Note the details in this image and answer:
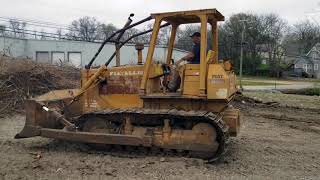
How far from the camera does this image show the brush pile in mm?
14188

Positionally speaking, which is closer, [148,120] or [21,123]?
[148,120]

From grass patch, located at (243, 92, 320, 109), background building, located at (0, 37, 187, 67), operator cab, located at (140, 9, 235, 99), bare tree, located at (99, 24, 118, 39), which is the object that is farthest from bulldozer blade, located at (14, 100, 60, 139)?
bare tree, located at (99, 24, 118, 39)

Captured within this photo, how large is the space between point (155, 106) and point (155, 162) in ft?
3.61

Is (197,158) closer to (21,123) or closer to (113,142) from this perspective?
(113,142)

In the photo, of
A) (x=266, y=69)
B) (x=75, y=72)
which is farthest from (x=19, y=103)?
(x=266, y=69)

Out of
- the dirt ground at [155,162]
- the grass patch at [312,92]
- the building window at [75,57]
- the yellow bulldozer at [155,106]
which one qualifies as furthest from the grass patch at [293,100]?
the building window at [75,57]

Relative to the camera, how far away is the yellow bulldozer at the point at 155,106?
755 cm

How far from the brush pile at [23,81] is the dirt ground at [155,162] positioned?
3.92m

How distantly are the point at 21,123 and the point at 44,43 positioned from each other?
2874 cm

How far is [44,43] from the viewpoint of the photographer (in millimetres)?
39625

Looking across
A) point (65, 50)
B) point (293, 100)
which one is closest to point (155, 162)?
point (293, 100)

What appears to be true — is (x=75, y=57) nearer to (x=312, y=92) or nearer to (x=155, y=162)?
(x=312, y=92)

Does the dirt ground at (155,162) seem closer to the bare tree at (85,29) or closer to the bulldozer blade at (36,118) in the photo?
the bulldozer blade at (36,118)

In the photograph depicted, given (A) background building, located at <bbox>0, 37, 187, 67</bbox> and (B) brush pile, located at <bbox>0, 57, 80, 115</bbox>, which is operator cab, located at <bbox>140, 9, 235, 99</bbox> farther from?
(A) background building, located at <bbox>0, 37, 187, 67</bbox>
